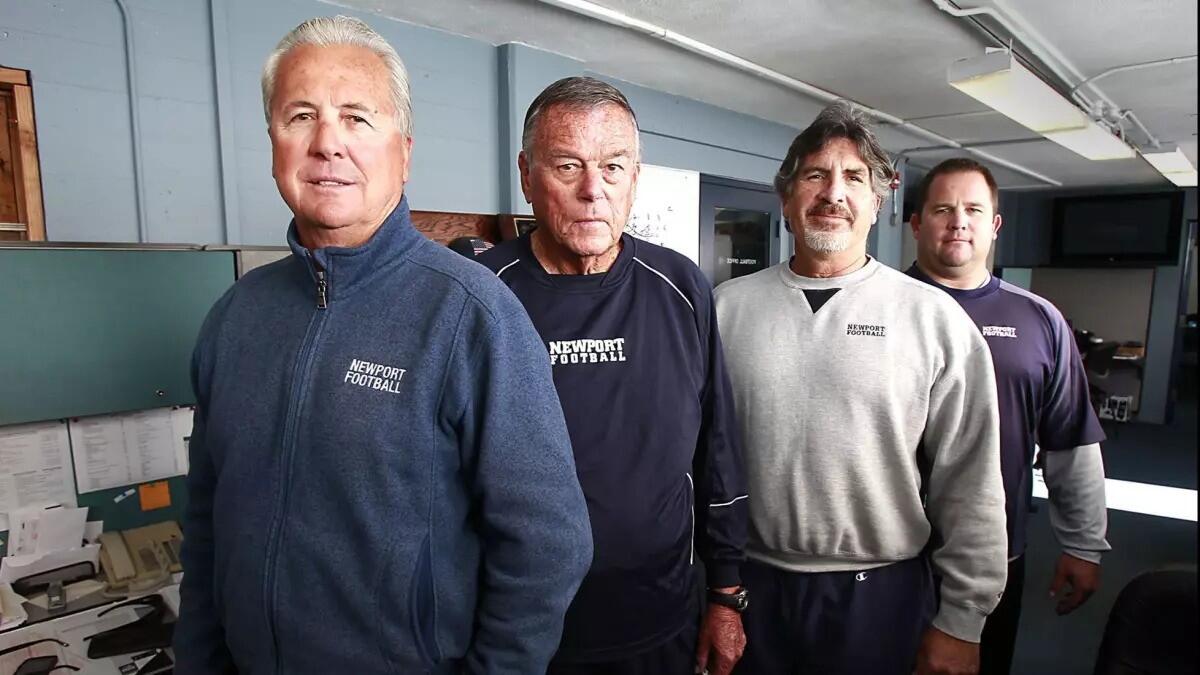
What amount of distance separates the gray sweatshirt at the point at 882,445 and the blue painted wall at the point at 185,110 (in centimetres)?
205

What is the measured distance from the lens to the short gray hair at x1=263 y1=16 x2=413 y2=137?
91 centimetres

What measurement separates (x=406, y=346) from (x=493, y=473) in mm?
209

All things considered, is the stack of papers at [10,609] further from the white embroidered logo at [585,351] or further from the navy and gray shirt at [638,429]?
the white embroidered logo at [585,351]

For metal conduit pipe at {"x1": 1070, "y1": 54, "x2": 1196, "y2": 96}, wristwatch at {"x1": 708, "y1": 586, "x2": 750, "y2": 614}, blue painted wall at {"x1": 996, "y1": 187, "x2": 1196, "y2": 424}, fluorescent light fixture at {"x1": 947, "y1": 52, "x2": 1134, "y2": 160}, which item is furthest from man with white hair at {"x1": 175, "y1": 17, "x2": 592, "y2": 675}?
blue painted wall at {"x1": 996, "y1": 187, "x2": 1196, "y2": 424}

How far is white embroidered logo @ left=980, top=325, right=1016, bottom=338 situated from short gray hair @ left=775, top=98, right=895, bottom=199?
0.65m

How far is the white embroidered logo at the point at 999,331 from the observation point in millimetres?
1858

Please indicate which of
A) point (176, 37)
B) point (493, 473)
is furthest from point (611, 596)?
point (176, 37)

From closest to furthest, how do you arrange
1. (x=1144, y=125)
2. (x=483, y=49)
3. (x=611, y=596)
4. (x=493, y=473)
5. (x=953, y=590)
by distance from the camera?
1. (x=493, y=473)
2. (x=611, y=596)
3. (x=953, y=590)
4. (x=483, y=49)
5. (x=1144, y=125)

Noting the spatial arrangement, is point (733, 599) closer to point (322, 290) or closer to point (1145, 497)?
point (322, 290)

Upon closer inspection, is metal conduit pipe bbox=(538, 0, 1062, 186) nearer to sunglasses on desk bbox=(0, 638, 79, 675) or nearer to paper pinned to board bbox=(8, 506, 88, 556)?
paper pinned to board bbox=(8, 506, 88, 556)

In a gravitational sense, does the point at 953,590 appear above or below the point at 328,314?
below

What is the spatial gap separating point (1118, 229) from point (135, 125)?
406 inches

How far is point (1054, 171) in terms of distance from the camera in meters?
7.04

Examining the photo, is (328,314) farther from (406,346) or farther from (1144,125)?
(1144,125)
